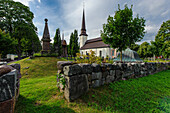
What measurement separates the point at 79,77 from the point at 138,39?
28.5 ft

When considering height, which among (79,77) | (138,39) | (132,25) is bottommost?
(79,77)

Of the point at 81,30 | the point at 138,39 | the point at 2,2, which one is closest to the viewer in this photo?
the point at 138,39

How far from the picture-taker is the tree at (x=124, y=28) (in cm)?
767

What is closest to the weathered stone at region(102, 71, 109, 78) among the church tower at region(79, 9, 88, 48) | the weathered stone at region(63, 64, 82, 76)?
the weathered stone at region(63, 64, 82, 76)

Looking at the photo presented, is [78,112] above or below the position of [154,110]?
above

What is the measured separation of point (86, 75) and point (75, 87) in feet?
1.99

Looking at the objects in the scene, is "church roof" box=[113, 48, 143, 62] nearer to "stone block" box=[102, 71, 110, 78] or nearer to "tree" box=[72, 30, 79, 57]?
"stone block" box=[102, 71, 110, 78]

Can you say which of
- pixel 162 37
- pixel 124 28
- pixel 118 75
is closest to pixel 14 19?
pixel 124 28

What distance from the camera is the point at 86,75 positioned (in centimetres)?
281

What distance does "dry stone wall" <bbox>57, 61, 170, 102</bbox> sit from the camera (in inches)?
92.1

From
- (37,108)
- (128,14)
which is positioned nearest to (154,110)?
(37,108)

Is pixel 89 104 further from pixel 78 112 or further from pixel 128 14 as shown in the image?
pixel 128 14

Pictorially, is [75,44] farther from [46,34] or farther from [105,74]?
[105,74]

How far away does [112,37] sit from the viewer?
8.29 metres
